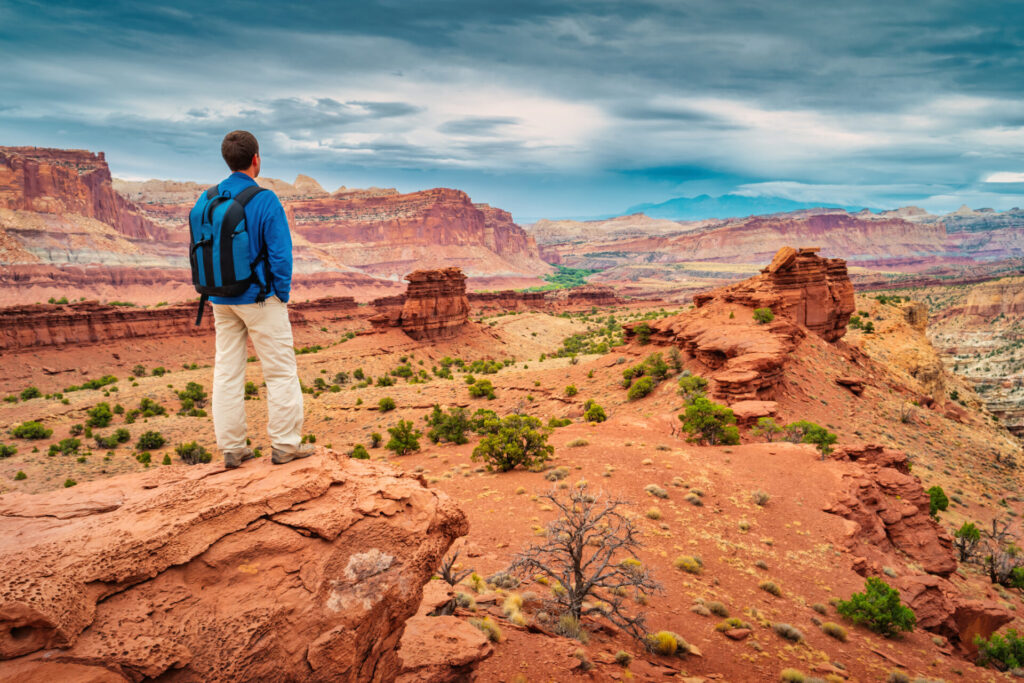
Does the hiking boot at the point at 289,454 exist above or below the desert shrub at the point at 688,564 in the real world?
above

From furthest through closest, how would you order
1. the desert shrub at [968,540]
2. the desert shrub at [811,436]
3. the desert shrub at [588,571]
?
the desert shrub at [811,436] < the desert shrub at [968,540] < the desert shrub at [588,571]

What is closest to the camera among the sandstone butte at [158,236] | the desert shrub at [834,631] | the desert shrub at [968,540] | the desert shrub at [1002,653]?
the desert shrub at [834,631]

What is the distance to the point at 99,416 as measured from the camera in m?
32.0

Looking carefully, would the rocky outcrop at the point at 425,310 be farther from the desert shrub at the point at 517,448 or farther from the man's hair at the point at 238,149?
the man's hair at the point at 238,149

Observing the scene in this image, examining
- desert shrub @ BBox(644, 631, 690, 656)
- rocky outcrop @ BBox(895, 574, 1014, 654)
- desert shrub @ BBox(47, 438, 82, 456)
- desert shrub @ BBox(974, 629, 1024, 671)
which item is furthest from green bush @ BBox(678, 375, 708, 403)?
desert shrub @ BBox(47, 438, 82, 456)

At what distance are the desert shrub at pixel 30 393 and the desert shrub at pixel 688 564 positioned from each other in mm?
52547

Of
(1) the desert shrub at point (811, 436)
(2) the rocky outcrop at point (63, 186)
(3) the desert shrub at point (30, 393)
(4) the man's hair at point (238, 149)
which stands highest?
(2) the rocky outcrop at point (63, 186)

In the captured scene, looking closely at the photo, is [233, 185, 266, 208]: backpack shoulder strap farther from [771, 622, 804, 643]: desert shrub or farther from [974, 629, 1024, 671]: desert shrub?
[974, 629, 1024, 671]: desert shrub

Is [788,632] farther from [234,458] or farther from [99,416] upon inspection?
[99,416]

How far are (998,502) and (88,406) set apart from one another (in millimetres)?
51376

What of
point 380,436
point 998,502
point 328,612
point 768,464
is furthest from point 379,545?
point 998,502

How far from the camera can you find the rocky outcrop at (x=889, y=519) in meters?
13.1

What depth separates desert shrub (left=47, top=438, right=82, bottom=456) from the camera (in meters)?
26.5

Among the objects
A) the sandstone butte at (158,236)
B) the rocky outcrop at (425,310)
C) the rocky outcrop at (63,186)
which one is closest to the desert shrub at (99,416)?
the rocky outcrop at (425,310)
